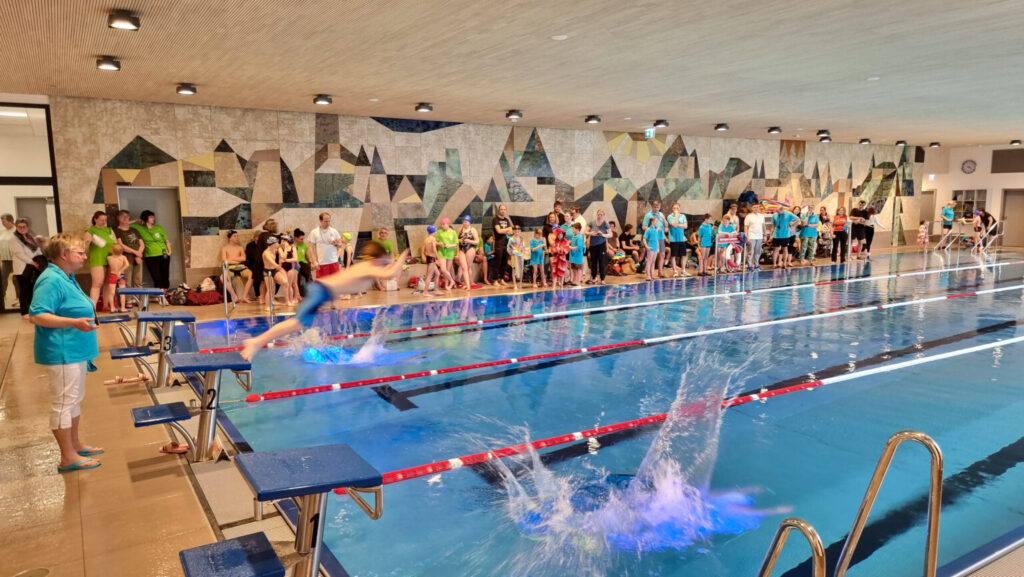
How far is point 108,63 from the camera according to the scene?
737 cm

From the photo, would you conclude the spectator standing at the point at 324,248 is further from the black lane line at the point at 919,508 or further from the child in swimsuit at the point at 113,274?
the black lane line at the point at 919,508

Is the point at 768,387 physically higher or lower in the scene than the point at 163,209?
lower

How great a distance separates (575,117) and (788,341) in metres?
7.14

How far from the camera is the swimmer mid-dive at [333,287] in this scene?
3291mm

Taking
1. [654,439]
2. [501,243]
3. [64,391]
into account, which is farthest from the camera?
[501,243]

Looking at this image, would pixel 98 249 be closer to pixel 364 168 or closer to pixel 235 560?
pixel 364 168

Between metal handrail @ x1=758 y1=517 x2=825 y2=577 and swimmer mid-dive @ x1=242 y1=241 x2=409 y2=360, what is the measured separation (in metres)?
2.20

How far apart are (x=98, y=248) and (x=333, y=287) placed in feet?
27.2

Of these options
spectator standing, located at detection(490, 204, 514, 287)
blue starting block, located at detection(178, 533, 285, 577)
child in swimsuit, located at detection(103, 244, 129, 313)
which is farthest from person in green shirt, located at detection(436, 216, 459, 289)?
blue starting block, located at detection(178, 533, 285, 577)

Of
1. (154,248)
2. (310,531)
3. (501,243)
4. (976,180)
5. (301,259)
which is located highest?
(976,180)

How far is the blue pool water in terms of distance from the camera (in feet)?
10.2

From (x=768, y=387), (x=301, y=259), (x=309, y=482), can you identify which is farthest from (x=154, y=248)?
(x=309, y=482)

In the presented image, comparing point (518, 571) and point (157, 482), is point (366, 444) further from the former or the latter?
point (518, 571)

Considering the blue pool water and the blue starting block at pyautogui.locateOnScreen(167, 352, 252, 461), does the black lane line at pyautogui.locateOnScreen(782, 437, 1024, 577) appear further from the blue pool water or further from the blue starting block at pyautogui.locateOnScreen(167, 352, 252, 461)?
the blue starting block at pyautogui.locateOnScreen(167, 352, 252, 461)
